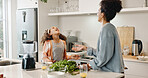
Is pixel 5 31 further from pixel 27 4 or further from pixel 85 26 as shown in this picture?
pixel 85 26

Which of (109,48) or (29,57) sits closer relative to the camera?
(109,48)

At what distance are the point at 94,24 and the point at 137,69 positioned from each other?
5.29ft

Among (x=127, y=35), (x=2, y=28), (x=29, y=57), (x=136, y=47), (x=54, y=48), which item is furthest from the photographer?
(x=2, y=28)

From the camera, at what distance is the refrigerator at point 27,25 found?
4.77m

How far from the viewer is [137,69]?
3.60 meters

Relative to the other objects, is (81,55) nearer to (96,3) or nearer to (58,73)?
(96,3)

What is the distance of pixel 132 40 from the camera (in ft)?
13.7

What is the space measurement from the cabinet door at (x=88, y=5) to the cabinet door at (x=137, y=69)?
1.34 metres

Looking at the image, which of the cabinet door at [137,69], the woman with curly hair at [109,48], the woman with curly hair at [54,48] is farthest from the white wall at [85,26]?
the woman with curly hair at [109,48]

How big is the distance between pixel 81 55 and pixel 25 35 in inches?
59.2

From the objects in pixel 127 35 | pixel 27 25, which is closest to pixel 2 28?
pixel 27 25

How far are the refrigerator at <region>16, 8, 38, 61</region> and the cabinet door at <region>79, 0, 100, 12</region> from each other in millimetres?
1123

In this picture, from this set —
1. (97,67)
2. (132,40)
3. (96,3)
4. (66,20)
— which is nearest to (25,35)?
(66,20)

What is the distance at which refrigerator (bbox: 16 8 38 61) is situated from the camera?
4766 millimetres
